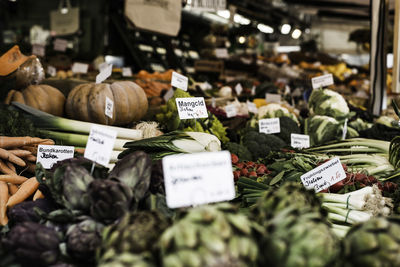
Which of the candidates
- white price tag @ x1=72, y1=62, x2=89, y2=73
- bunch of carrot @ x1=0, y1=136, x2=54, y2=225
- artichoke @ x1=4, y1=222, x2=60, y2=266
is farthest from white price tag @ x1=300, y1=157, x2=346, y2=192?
white price tag @ x1=72, y1=62, x2=89, y2=73

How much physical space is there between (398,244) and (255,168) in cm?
140

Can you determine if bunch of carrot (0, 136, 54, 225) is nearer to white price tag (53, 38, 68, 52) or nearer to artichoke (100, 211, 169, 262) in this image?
artichoke (100, 211, 169, 262)

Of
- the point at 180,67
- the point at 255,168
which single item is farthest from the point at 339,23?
the point at 255,168

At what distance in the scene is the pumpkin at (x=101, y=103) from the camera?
9.66 ft

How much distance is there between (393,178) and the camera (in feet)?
8.00

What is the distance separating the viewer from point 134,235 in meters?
1.11

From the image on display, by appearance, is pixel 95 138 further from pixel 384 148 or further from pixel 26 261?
pixel 384 148

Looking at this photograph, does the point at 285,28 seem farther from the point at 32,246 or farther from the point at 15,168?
the point at 32,246

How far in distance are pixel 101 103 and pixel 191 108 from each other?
797 mm

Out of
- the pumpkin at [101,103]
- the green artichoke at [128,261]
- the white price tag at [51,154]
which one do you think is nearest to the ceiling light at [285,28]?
the pumpkin at [101,103]

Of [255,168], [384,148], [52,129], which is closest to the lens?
[255,168]

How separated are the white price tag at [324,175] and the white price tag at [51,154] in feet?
4.28

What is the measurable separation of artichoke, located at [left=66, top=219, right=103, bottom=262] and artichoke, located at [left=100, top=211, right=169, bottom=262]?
0.13m

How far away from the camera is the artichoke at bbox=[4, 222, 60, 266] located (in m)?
1.29
